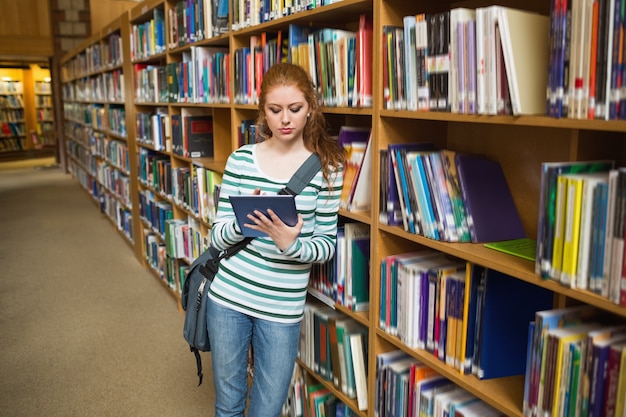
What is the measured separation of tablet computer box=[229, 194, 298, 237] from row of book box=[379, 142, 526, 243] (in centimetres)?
34

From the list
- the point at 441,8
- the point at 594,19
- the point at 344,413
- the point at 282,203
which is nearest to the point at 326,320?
the point at 344,413

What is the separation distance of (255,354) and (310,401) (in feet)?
1.89

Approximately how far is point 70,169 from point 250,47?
9401mm

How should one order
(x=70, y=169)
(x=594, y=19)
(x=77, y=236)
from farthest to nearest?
(x=70, y=169) → (x=77, y=236) → (x=594, y=19)

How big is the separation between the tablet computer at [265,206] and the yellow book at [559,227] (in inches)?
26.9

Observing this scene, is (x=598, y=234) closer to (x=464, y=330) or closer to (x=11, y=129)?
(x=464, y=330)

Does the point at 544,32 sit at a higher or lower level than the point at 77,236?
higher

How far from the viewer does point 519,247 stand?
1.51m

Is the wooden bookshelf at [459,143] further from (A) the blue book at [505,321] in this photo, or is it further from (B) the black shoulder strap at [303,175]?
(B) the black shoulder strap at [303,175]

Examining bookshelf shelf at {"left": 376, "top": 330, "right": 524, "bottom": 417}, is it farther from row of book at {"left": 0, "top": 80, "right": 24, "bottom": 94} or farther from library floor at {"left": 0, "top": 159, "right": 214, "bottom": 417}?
row of book at {"left": 0, "top": 80, "right": 24, "bottom": 94}

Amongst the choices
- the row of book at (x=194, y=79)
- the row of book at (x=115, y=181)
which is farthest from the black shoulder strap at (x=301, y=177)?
the row of book at (x=115, y=181)

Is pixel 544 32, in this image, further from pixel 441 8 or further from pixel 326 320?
pixel 326 320

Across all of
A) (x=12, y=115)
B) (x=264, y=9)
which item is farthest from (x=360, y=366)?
(x=12, y=115)

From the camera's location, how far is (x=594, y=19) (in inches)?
43.0
